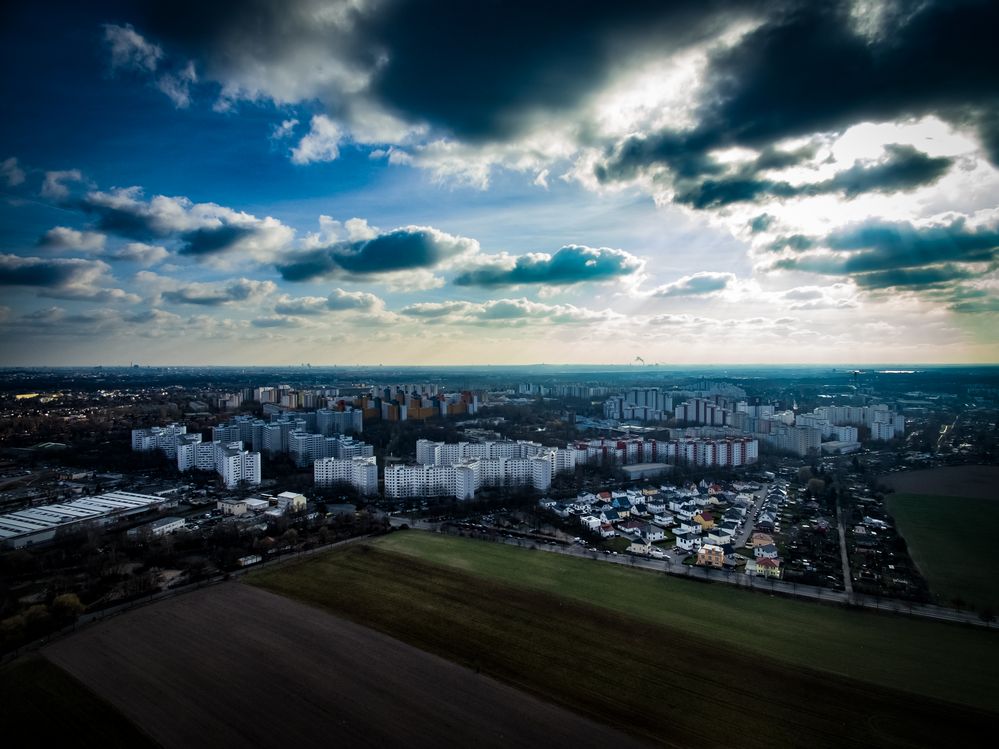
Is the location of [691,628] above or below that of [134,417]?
below

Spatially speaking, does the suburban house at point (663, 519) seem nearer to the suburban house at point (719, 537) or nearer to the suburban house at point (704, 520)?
the suburban house at point (704, 520)

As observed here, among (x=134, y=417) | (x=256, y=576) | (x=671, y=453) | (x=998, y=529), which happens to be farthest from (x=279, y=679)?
(x=134, y=417)

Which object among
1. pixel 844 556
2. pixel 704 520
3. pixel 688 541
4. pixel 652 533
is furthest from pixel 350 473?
pixel 844 556

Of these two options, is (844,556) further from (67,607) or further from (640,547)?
(67,607)

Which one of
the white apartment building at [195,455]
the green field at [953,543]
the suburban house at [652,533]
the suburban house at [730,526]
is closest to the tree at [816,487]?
the green field at [953,543]

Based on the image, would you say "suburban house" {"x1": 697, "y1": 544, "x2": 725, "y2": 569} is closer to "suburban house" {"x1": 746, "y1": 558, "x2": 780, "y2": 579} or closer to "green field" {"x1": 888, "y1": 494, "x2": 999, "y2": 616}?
"suburban house" {"x1": 746, "y1": 558, "x2": 780, "y2": 579}

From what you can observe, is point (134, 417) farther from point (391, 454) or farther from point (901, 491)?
point (901, 491)
